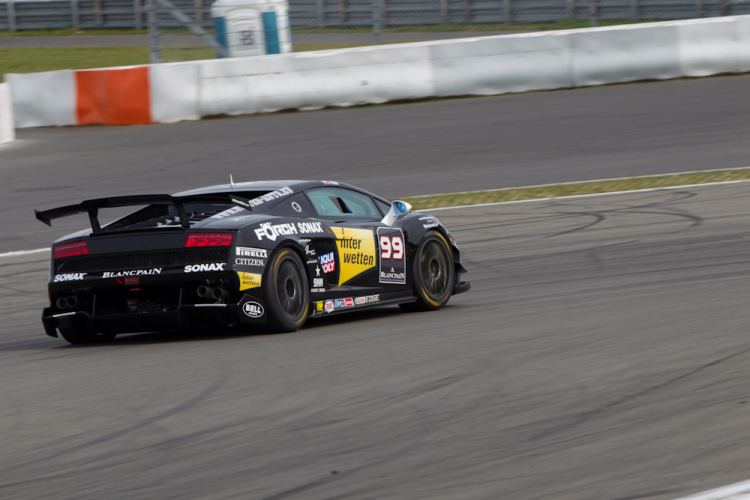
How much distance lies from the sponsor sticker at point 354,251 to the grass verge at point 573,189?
533 centimetres

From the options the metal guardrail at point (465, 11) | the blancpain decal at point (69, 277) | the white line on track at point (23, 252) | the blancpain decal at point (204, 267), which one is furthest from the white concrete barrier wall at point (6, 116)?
the blancpain decal at point (204, 267)

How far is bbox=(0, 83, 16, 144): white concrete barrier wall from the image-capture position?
1812 centimetres

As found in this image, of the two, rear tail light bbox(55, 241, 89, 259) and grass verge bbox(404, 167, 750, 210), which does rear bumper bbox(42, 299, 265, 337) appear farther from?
grass verge bbox(404, 167, 750, 210)

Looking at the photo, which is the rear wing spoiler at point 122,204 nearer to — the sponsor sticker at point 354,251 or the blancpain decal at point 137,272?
the blancpain decal at point 137,272

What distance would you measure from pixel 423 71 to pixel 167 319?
13.3 metres

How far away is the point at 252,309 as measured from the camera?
6.95m

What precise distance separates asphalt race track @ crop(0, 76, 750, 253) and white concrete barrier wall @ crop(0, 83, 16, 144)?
284 millimetres

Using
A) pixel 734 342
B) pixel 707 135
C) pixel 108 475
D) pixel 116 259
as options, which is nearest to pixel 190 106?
pixel 707 135

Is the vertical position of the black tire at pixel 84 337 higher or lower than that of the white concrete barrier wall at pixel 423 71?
lower

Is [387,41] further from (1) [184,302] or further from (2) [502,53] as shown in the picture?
(1) [184,302]

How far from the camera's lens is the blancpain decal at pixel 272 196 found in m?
7.58

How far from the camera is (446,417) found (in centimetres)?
486

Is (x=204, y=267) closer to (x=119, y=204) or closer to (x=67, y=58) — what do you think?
(x=119, y=204)

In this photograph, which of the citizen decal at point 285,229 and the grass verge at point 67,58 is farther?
the grass verge at point 67,58
